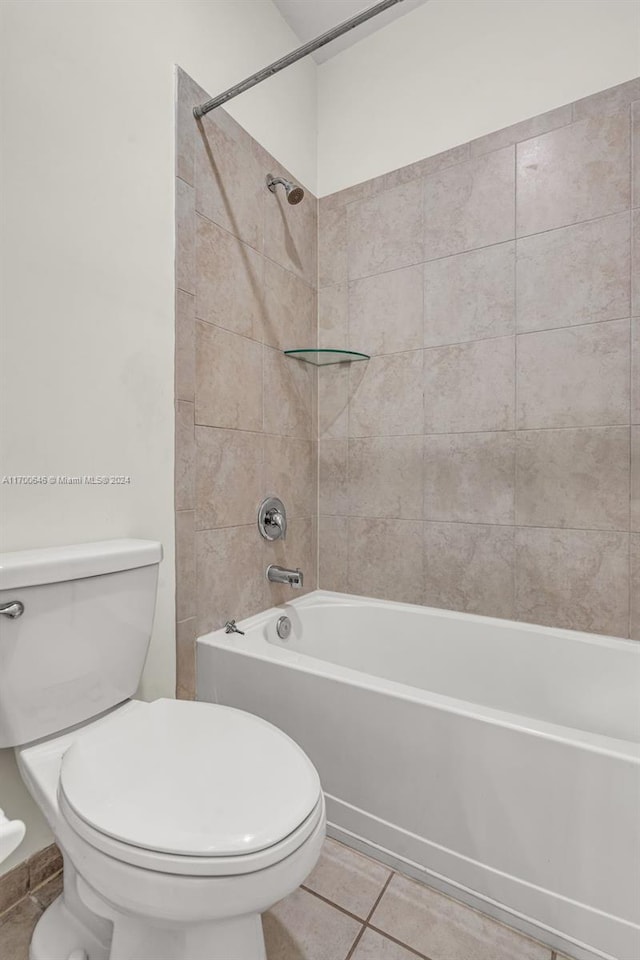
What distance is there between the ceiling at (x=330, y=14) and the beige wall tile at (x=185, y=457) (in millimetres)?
1663

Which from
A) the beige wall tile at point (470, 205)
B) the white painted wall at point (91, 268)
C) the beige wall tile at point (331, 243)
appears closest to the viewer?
the white painted wall at point (91, 268)

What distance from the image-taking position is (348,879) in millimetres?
1182

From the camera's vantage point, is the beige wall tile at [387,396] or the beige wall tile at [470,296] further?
the beige wall tile at [387,396]

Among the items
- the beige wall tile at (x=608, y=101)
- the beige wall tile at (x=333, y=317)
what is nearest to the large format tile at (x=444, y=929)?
the beige wall tile at (x=333, y=317)

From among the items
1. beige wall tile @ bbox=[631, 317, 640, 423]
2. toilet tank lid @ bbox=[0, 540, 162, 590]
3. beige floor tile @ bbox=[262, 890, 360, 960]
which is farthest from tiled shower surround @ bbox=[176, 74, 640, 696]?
beige floor tile @ bbox=[262, 890, 360, 960]

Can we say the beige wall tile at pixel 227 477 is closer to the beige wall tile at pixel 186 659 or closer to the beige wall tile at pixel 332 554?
the beige wall tile at pixel 186 659

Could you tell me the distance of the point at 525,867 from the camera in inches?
40.8

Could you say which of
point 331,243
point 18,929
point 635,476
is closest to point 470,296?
point 331,243

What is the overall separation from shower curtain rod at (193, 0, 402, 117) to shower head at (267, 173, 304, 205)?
30 centimetres

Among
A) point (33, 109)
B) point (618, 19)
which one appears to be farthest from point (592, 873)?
point (618, 19)

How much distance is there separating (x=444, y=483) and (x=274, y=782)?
1.24 meters

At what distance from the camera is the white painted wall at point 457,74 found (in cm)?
152

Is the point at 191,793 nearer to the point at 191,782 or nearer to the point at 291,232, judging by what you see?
the point at 191,782

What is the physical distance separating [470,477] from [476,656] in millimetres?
638
